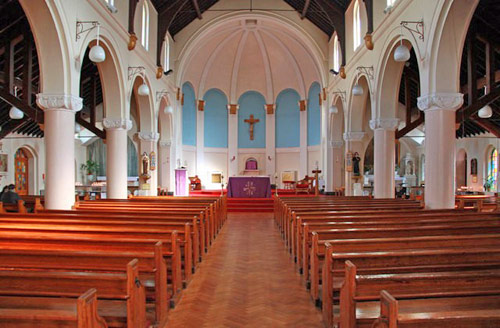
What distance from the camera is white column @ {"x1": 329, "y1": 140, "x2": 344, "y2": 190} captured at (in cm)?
1895

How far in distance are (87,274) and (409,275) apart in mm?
2387

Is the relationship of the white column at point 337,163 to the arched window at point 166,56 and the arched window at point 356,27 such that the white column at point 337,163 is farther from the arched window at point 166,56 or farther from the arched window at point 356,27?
the arched window at point 166,56

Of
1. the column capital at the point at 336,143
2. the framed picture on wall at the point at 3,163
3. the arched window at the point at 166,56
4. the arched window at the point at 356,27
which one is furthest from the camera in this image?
the column capital at the point at 336,143

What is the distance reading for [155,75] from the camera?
15.8 metres

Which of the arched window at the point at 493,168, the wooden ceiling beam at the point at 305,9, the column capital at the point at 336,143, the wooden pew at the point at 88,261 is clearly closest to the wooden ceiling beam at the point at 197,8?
the wooden ceiling beam at the point at 305,9

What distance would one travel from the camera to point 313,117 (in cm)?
2345

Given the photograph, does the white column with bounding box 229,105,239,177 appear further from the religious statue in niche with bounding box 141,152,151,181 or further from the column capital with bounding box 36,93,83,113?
the column capital with bounding box 36,93,83,113

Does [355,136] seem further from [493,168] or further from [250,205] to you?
[493,168]

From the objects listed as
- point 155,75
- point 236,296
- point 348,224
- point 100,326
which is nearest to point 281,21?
point 155,75

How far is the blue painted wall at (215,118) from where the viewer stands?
24.5 metres

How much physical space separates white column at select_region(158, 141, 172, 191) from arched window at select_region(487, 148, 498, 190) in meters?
16.0

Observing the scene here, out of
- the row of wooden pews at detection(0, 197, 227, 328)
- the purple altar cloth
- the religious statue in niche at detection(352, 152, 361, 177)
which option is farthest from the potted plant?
the row of wooden pews at detection(0, 197, 227, 328)

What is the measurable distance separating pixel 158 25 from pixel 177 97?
14.6 ft

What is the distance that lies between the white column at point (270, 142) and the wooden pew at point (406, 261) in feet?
68.4
